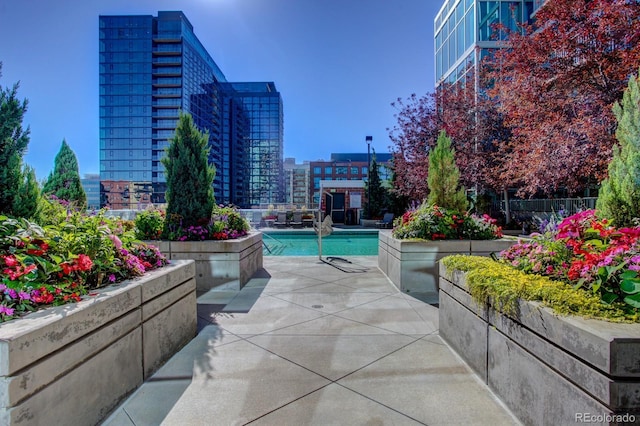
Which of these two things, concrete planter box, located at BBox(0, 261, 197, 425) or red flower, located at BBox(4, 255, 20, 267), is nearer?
concrete planter box, located at BBox(0, 261, 197, 425)

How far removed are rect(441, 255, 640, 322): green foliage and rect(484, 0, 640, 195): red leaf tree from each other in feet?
18.9

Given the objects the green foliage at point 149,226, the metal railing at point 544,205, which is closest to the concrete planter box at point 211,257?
the green foliage at point 149,226

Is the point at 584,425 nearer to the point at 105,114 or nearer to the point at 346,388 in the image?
the point at 346,388

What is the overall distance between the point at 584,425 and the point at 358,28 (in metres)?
11.9

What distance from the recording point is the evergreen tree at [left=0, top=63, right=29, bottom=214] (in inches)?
103

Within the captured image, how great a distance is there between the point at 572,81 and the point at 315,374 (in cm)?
815

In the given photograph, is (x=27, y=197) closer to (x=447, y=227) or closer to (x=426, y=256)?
(x=426, y=256)

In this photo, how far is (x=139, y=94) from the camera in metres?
63.2

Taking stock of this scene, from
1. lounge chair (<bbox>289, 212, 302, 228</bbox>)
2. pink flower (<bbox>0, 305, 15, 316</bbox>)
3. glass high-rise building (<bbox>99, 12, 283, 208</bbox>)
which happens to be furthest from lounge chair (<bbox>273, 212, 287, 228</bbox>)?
glass high-rise building (<bbox>99, 12, 283, 208</bbox>)

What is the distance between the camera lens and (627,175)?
251 centimetres

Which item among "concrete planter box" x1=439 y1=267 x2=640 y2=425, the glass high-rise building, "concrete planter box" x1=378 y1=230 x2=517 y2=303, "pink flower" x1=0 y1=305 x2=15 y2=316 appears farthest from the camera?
the glass high-rise building

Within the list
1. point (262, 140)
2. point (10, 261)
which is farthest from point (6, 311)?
point (262, 140)

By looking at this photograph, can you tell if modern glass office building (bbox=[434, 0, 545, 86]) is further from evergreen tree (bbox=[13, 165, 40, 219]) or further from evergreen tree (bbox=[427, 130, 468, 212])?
evergreen tree (bbox=[13, 165, 40, 219])

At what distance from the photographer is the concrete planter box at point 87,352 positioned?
1396 millimetres
